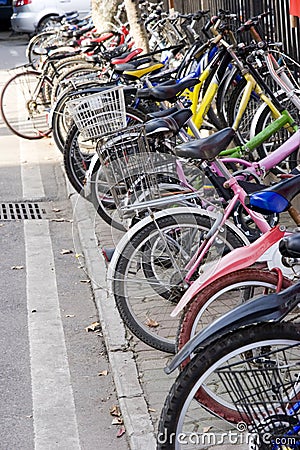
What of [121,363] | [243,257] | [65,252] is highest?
[243,257]

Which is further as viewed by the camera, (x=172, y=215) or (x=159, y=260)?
(x=159, y=260)

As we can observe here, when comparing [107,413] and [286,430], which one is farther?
[107,413]

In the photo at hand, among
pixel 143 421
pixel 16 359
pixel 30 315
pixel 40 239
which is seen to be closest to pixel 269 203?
pixel 143 421

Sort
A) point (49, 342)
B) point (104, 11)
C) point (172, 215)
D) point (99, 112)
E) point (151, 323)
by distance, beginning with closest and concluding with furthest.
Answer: point (172, 215) → point (151, 323) → point (49, 342) → point (99, 112) → point (104, 11)

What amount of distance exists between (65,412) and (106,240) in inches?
79.1

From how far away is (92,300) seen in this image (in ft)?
21.3

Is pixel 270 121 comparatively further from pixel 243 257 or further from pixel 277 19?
pixel 243 257

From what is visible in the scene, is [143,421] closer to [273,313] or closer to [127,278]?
[127,278]

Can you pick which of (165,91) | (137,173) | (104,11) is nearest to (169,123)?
(137,173)

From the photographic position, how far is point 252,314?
3.28m

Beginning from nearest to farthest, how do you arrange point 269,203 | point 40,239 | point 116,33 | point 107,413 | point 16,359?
point 269,203
point 107,413
point 16,359
point 40,239
point 116,33

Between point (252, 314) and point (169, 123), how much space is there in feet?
7.26

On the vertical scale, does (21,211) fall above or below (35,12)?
above

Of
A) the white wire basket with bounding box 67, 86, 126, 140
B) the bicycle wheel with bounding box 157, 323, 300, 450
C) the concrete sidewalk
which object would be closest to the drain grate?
the concrete sidewalk
